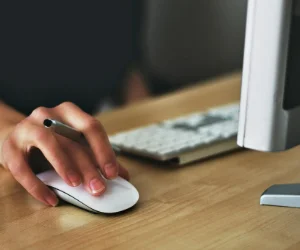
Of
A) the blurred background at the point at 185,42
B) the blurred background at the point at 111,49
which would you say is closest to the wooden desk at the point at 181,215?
the blurred background at the point at 111,49

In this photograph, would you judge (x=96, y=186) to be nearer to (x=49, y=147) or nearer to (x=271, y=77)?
(x=49, y=147)

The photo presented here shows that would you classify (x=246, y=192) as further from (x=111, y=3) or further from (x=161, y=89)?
(x=161, y=89)

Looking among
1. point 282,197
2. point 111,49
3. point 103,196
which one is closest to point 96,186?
point 103,196

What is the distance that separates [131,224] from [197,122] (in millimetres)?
386

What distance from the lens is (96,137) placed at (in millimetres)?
783

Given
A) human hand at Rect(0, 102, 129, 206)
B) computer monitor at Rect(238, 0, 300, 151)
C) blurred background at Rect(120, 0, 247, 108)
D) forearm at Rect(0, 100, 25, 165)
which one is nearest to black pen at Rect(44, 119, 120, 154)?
human hand at Rect(0, 102, 129, 206)

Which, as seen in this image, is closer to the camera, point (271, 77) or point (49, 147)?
point (271, 77)

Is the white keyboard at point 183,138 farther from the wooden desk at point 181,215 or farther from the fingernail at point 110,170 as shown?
the fingernail at point 110,170

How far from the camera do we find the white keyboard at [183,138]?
90 cm

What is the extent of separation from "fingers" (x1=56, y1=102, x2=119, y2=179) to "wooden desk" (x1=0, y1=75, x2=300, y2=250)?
6 centimetres

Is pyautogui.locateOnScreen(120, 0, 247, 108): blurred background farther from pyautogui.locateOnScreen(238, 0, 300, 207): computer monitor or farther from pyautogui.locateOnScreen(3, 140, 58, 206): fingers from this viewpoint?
pyautogui.locateOnScreen(238, 0, 300, 207): computer monitor

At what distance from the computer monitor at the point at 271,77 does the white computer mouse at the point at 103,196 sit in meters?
0.16

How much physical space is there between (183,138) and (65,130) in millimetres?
235

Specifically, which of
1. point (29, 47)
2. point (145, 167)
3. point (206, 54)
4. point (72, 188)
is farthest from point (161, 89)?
point (72, 188)
